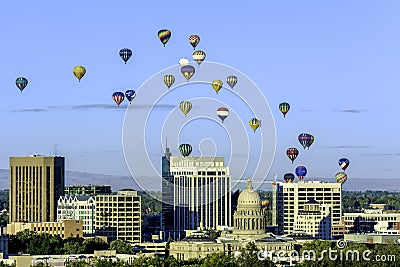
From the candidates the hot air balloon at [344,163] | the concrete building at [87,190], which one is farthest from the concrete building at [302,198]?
the concrete building at [87,190]

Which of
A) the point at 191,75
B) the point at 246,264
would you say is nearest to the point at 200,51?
the point at 191,75

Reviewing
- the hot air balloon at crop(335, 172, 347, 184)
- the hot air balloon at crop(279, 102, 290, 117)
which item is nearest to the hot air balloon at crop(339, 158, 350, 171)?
the hot air balloon at crop(335, 172, 347, 184)

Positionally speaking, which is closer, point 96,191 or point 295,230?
point 295,230

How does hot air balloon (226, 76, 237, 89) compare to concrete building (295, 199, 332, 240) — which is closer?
hot air balloon (226, 76, 237, 89)

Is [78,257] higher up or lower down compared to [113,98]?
lower down

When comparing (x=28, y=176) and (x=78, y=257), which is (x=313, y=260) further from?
(x=28, y=176)

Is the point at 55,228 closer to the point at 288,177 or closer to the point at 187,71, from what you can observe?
the point at 187,71

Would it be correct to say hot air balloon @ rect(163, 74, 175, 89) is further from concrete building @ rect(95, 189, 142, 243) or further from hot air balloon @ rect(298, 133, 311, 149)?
concrete building @ rect(95, 189, 142, 243)
